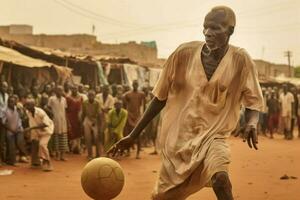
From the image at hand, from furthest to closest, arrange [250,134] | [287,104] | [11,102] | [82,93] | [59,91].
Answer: [287,104]
[82,93]
[59,91]
[11,102]
[250,134]

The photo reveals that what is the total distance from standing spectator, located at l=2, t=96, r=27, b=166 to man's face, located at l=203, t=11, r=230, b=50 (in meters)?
8.47

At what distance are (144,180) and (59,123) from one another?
3.89 metres

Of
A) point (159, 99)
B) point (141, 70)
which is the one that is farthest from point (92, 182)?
point (141, 70)

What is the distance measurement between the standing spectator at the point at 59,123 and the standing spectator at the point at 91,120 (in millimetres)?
468

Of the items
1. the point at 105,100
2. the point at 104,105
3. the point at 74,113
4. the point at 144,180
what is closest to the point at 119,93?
the point at 105,100

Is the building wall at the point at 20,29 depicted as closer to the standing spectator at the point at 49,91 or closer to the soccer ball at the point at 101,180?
the standing spectator at the point at 49,91

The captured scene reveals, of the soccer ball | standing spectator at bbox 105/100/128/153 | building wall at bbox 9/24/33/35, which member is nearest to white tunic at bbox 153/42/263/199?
the soccer ball

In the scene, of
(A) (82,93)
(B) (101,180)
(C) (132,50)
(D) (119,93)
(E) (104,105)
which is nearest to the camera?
(B) (101,180)

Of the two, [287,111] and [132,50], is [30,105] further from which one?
[132,50]

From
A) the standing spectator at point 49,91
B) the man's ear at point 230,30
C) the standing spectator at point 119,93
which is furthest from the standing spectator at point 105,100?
the man's ear at point 230,30

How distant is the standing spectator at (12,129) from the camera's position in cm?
1238

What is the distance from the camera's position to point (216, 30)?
4500 mm

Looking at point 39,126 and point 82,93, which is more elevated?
point 82,93

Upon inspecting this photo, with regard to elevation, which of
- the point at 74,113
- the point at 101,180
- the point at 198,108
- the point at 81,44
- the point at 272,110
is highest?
the point at 81,44
